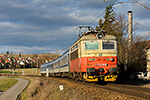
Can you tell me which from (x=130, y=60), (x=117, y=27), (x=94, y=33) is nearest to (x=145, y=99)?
(x=94, y=33)

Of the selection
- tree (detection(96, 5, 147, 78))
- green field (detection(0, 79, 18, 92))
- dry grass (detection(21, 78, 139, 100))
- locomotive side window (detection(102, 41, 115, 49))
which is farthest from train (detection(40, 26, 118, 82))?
green field (detection(0, 79, 18, 92))

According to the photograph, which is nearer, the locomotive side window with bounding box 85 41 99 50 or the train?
the train

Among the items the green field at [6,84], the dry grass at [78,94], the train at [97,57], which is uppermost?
the train at [97,57]

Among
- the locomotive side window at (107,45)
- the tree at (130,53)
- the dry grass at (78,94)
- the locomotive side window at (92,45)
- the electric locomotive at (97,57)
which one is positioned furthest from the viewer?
the tree at (130,53)

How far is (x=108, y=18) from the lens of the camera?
56375 millimetres

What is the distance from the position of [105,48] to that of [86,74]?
8.00ft

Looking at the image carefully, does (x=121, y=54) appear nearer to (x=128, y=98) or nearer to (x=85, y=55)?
(x=85, y=55)

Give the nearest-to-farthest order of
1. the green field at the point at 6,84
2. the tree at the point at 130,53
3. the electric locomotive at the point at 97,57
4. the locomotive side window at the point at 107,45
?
the electric locomotive at the point at 97,57, the locomotive side window at the point at 107,45, the tree at the point at 130,53, the green field at the point at 6,84

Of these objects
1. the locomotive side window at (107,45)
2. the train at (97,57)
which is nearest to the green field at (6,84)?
the train at (97,57)

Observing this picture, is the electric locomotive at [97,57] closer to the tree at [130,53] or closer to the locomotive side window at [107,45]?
the locomotive side window at [107,45]

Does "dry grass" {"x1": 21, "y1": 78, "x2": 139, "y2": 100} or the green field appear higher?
"dry grass" {"x1": 21, "y1": 78, "x2": 139, "y2": 100}

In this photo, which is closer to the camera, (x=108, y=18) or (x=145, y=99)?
(x=145, y=99)

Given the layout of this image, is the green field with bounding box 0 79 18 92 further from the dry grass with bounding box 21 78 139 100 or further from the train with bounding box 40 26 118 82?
the train with bounding box 40 26 118 82

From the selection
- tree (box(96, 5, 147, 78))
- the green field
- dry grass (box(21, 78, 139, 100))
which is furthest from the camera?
the green field
